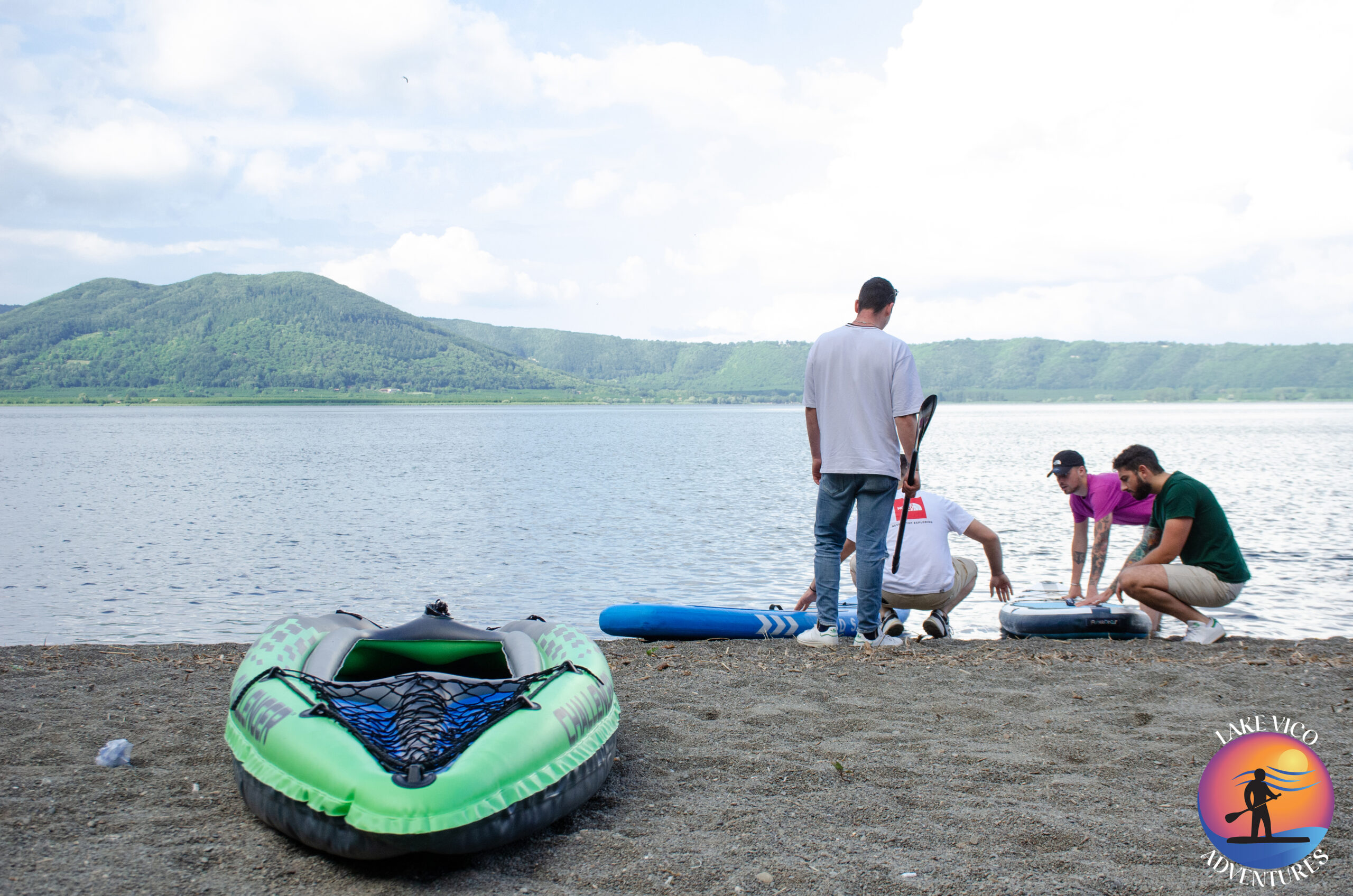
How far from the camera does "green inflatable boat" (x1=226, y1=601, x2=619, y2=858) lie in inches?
118

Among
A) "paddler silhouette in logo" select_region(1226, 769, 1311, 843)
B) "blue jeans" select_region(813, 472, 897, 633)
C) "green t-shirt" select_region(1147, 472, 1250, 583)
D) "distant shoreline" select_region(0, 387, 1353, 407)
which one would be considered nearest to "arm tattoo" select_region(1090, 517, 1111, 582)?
"green t-shirt" select_region(1147, 472, 1250, 583)

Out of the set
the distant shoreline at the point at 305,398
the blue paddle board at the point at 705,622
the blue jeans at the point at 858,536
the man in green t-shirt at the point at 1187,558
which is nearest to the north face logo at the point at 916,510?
the blue jeans at the point at 858,536

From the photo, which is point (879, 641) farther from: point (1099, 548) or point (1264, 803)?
point (1264, 803)

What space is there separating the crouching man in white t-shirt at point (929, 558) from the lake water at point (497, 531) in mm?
1637

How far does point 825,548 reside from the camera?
21.3 ft

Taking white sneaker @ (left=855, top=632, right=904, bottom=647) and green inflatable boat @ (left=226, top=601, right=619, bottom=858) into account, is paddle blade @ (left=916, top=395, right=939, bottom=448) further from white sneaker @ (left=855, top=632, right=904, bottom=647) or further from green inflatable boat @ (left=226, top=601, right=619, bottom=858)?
green inflatable boat @ (left=226, top=601, right=619, bottom=858)

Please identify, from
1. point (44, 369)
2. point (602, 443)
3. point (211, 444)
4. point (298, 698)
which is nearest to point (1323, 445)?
point (602, 443)

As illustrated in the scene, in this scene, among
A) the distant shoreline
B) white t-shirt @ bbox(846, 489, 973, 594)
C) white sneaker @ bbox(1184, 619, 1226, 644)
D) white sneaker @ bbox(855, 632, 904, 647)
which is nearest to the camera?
white sneaker @ bbox(855, 632, 904, 647)

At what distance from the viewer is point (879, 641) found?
6574 millimetres

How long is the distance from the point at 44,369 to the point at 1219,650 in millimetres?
199563

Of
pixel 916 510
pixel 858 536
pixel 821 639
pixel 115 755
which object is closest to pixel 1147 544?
pixel 916 510

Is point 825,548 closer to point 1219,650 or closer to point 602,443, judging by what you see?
point 1219,650

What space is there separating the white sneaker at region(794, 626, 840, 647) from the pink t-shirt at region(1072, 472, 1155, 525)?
2494 millimetres

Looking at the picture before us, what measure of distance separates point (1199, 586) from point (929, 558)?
1.98 meters
